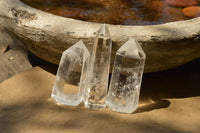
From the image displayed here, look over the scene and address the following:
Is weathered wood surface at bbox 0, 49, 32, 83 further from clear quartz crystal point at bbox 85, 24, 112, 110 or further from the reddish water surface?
clear quartz crystal point at bbox 85, 24, 112, 110

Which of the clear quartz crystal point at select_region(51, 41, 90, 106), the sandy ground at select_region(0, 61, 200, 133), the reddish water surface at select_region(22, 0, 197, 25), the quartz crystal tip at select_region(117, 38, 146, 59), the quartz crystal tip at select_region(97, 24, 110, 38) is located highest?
the reddish water surface at select_region(22, 0, 197, 25)

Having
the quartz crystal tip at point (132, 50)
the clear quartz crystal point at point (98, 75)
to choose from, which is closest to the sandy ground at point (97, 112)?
the clear quartz crystal point at point (98, 75)

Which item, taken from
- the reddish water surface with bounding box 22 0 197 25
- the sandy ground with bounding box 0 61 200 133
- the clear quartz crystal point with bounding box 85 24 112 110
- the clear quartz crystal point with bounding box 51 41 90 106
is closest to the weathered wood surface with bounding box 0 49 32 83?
the sandy ground with bounding box 0 61 200 133

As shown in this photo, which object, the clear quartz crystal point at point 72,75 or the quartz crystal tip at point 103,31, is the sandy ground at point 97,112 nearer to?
the clear quartz crystal point at point 72,75

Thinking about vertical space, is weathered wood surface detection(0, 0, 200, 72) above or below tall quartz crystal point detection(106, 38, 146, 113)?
above

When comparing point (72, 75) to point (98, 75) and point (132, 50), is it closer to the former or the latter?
point (98, 75)

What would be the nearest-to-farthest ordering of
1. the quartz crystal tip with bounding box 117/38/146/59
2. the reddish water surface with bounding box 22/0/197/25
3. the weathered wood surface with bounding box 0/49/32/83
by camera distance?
the quartz crystal tip with bounding box 117/38/146/59 → the reddish water surface with bounding box 22/0/197/25 → the weathered wood surface with bounding box 0/49/32/83

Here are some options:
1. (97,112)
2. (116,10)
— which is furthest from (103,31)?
(116,10)
